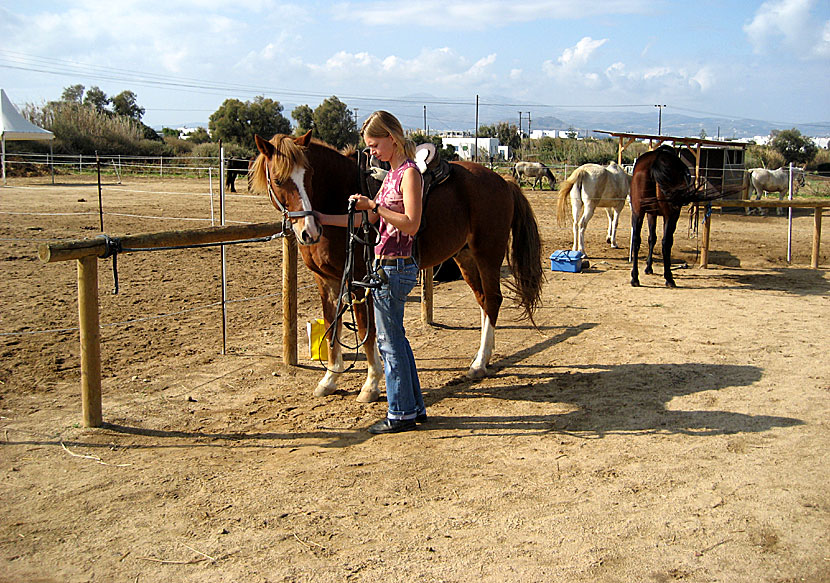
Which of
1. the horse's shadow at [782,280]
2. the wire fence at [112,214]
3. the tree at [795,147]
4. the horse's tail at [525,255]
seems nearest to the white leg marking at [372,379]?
A: the horse's tail at [525,255]

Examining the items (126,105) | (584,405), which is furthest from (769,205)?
(126,105)

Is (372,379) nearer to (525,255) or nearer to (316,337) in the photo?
(316,337)

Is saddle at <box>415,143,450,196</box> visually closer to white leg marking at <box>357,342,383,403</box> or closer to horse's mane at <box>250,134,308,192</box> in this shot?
horse's mane at <box>250,134,308,192</box>

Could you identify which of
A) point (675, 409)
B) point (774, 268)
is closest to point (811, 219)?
point (774, 268)

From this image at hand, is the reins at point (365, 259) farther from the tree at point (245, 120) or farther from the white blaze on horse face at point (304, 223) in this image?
the tree at point (245, 120)

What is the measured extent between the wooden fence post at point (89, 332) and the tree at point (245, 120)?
36.8 meters

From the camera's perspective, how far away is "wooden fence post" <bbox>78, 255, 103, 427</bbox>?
389 centimetres

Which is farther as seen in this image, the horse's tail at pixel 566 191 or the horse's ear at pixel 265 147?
the horse's tail at pixel 566 191

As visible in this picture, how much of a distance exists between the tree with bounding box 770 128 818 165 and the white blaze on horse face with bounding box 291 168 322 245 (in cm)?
4462

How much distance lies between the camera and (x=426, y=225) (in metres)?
4.68

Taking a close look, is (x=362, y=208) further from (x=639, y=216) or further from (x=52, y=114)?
(x=52, y=114)

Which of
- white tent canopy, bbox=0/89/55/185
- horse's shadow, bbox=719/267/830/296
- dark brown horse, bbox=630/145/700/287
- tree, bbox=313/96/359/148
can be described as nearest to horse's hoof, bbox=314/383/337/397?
dark brown horse, bbox=630/145/700/287

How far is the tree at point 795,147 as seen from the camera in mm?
41750

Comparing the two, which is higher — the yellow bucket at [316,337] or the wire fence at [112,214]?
the wire fence at [112,214]
